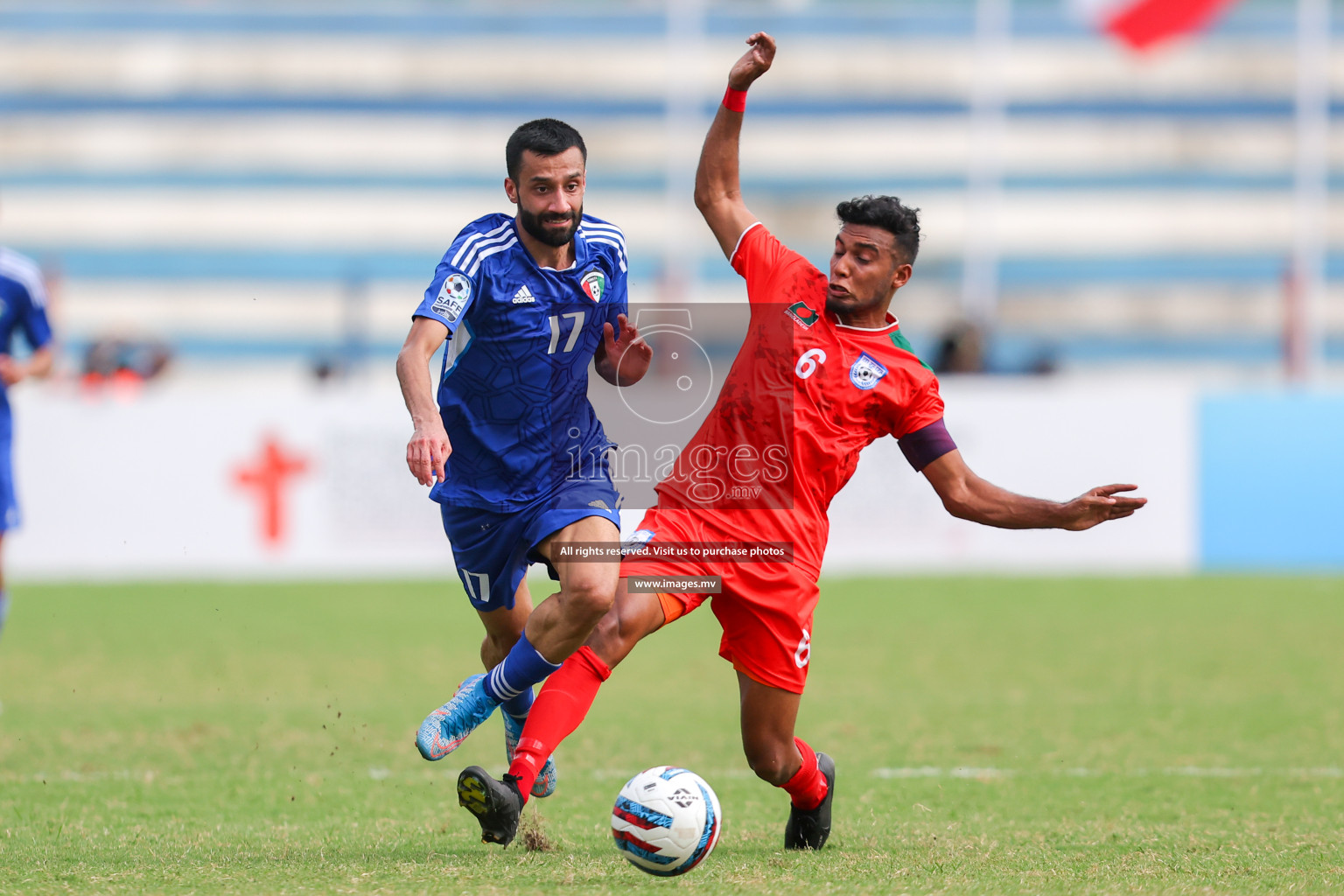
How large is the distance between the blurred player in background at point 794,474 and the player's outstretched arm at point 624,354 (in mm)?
358

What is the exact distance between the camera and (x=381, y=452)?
15297 millimetres

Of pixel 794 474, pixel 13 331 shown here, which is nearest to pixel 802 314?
pixel 794 474

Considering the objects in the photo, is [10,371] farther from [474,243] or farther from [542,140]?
[542,140]

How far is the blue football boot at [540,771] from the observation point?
5734mm

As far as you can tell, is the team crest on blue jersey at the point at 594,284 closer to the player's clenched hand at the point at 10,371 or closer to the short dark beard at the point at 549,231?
the short dark beard at the point at 549,231

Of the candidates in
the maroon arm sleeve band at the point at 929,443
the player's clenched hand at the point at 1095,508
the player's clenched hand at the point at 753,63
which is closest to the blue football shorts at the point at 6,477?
the player's clenched hand at the point at 753,63

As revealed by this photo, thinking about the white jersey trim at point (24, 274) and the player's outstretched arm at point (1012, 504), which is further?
the white jersey trim at point (24, 274)

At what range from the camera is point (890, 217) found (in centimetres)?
575

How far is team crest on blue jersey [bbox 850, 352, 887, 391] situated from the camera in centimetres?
580

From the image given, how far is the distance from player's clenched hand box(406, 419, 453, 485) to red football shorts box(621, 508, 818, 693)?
91 cm

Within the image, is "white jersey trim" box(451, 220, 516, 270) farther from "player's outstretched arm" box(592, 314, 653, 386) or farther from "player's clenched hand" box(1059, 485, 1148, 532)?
"player's clenched hand" box(1059, 485, 1148, 532)

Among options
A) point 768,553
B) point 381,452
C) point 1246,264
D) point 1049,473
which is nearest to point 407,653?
point 381,452

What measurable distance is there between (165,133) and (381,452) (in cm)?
2114

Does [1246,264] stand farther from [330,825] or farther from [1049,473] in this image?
[330,825]
